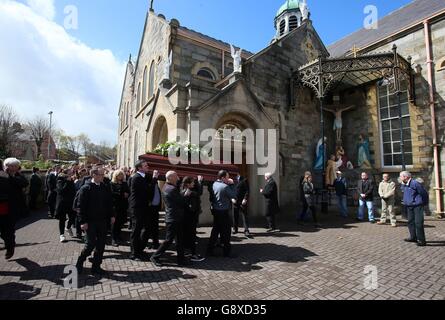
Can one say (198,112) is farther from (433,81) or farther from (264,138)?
(433,81)

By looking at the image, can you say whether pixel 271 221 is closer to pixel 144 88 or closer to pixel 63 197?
pixel 63 197

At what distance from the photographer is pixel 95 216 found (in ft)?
14.3

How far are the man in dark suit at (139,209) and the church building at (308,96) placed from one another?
4009 millimetres

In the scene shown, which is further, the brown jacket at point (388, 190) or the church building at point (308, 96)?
the church building at point (308, 96)

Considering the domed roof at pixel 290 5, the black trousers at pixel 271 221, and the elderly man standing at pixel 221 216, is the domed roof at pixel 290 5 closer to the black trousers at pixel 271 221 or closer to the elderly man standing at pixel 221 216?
the black trousers at pixel 271 221

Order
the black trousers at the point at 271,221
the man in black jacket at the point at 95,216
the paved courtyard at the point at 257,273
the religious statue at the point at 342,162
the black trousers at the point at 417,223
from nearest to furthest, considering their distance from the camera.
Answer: the paved courtyard at the point at 257,273 → the man in black jacket at the point at 95,216 → the black trousers at the point at 417,223 → the black trousers at the point at 271,221 → the religious statue at the point at 342,162

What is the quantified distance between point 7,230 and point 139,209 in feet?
7.88

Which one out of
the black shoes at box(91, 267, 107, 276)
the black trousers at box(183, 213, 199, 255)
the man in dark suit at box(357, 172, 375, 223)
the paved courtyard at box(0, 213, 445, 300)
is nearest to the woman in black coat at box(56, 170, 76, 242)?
the paved courtyard at box(0, 213, 445, 300)

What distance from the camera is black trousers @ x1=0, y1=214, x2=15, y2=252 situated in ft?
15.6

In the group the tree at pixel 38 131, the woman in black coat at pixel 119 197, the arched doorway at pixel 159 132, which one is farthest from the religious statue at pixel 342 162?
the tree at pixel 38 131

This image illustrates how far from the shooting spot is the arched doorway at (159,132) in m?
11.0

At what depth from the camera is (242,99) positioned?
9812mm

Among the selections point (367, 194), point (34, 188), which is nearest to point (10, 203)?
point (34, 188)

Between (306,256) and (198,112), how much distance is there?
5.72 m
